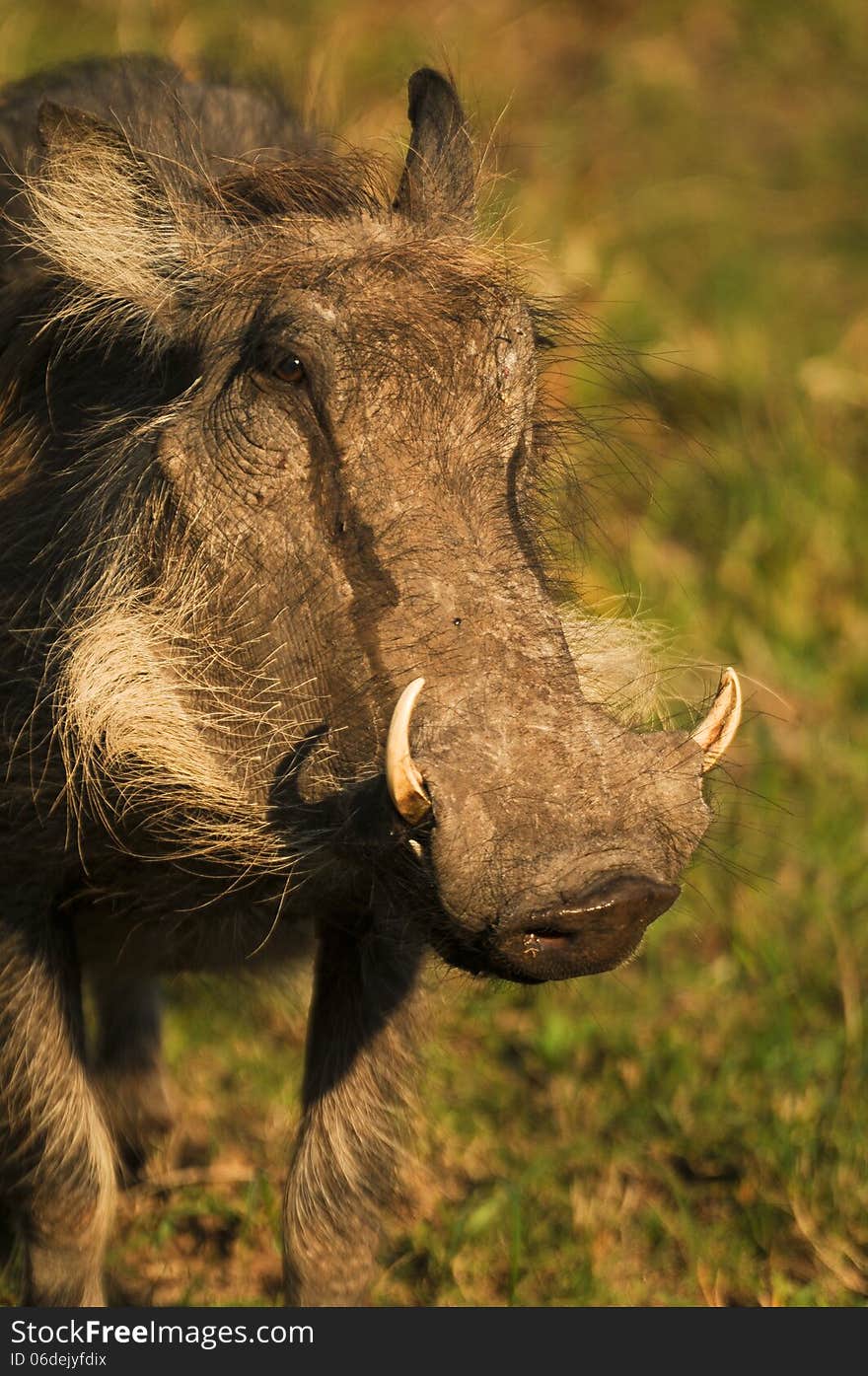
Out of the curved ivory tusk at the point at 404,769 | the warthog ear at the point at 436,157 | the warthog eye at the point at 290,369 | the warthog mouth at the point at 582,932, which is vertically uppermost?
the warthog ear at the point at 436,157

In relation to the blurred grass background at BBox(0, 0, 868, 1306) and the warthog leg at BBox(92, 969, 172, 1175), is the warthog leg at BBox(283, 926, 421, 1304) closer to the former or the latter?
the blurred grass background at BBox(0, 0, 868, 1306)

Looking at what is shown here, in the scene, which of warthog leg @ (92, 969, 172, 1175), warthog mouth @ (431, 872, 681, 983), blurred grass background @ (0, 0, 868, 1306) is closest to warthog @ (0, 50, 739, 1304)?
warthog mouth @ (431, 872, 681, 983)

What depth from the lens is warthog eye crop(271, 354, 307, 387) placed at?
105 inches

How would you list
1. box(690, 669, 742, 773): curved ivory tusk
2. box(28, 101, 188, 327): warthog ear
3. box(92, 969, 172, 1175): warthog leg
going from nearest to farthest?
box(690, 669, 742, 773): curved ivory tusk → box(28, 101, 188, 327): warthog ear → box(92, 969, 172, 1175): warthog leg

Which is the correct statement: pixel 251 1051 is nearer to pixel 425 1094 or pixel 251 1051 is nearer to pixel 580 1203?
pixel 425 1094

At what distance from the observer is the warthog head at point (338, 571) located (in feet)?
7.66


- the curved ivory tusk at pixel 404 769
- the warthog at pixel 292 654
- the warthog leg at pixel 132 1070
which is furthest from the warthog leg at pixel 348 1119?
the curved ivory tusk at pixel 404 769

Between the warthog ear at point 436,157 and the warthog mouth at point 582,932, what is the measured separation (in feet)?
4.21

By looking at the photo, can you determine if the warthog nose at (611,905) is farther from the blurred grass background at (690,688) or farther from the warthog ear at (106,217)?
the warthog ear at (106,217)

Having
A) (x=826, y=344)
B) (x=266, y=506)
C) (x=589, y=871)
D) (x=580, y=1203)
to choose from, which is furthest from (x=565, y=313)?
(x=826, y=344)

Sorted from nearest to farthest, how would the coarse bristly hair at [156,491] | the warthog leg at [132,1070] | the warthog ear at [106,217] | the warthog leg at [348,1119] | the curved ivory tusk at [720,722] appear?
the curved ivory tusk at [720,722] < the coarse bristly hair at [156,491] < the warthog ear at [106,217] < the warthog leg at [348,1119] < the warthog leg at [132,1070]

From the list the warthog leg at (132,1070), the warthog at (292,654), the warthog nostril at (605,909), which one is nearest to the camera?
the warthog nostril at (605,909)

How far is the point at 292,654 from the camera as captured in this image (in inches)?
104

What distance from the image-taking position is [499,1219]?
144 inches
